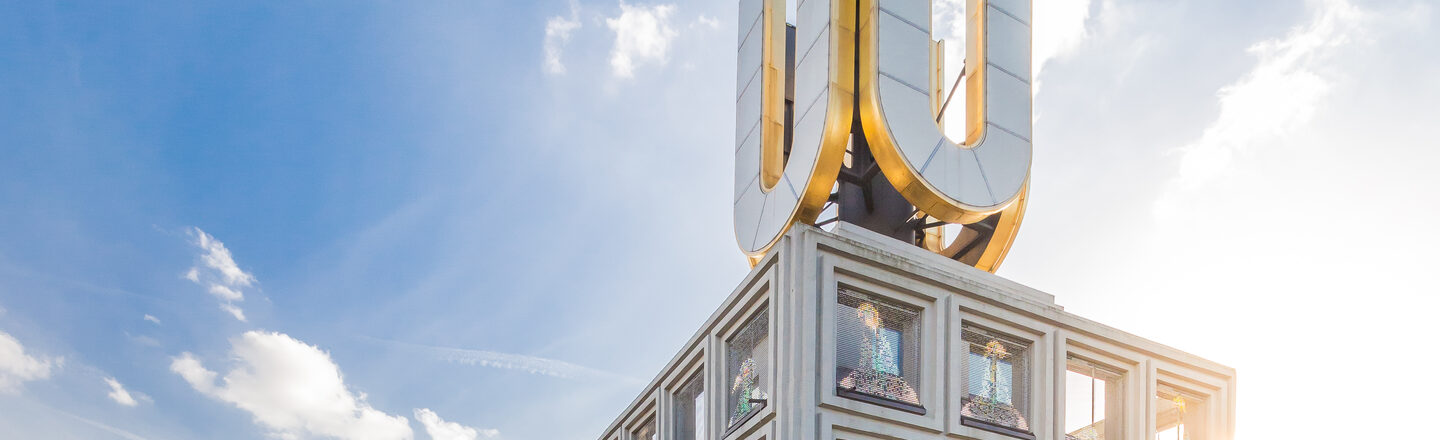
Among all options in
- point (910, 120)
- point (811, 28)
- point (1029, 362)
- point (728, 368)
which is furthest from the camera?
point (811, 28)

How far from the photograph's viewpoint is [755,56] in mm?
37688

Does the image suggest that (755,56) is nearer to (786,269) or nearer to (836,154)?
(836,154)

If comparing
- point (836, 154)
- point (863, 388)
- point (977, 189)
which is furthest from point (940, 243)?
point (863, 388)

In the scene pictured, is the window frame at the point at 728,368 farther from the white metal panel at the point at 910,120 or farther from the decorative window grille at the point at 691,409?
the white metal panel at the point at 910,120

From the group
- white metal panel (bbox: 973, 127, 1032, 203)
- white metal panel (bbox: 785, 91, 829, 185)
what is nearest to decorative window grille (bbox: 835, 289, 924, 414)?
white metal panel (bbox: 785, 91, 829, 185)

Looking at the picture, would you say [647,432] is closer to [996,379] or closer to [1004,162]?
[996,379]

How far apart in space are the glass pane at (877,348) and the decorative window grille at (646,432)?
1177 cm

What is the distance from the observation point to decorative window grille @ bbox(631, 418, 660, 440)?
1507 inches

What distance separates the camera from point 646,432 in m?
38.9

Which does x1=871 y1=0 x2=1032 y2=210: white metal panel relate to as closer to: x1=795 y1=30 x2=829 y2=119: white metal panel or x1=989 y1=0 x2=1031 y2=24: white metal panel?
x1=989 y1=0 x2=1031 y2=24: white metal panel

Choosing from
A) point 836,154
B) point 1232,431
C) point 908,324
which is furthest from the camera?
point 1232,431

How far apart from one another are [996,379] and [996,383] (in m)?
0.12

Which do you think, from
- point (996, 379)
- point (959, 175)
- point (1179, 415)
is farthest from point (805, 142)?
point (1179, 415)

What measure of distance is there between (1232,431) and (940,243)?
9.98 meters
